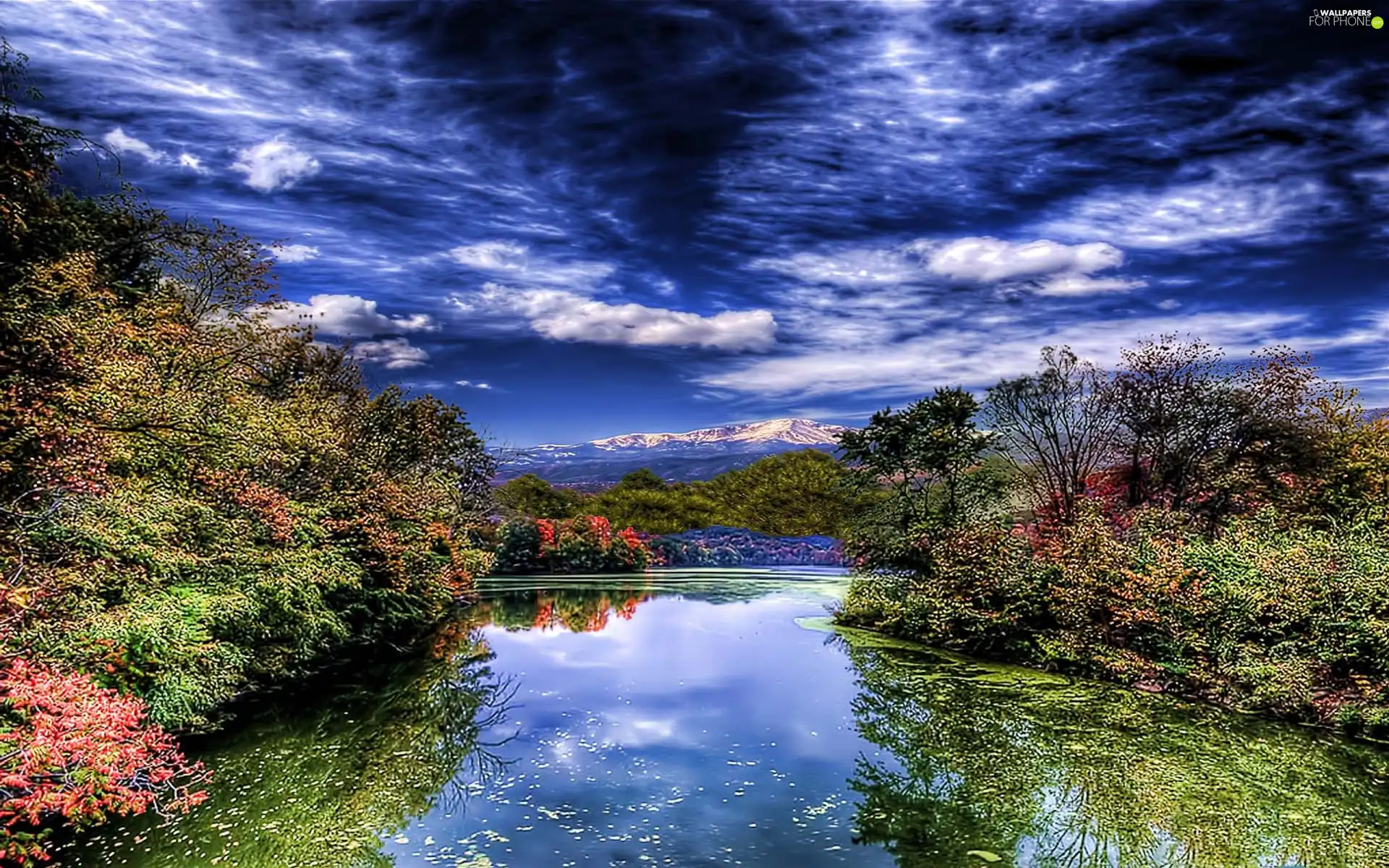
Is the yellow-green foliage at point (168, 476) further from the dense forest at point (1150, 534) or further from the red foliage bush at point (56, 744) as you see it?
the dense forest at point (1150, 534)

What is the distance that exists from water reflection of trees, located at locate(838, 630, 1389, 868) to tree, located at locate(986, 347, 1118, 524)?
861 cm

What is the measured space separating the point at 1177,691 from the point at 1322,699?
2.45 meters

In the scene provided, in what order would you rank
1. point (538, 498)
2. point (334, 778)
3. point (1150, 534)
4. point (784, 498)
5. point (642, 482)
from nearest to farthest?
1. point (334, 778)
2. point (1150, 534)
3. point (538, 498)
4. point (784, 498)
5. point (642, 482)

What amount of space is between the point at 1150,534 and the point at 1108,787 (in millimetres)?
8264

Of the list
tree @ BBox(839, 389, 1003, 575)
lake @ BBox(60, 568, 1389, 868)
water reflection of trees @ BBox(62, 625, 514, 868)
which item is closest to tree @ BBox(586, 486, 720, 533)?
tree @ BBox(839, 389, 1003, 575)

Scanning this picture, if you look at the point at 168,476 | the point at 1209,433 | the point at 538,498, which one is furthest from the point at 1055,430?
the point at 538,498

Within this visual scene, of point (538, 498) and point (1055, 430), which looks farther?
point (538, 498)

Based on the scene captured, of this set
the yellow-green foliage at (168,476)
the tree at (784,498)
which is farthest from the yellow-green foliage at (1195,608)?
the tree at (784,498)

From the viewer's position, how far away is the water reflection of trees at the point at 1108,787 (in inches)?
328

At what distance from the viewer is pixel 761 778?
1104cm

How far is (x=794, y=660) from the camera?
2005 centimetres

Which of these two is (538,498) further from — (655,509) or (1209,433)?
(1209,433)

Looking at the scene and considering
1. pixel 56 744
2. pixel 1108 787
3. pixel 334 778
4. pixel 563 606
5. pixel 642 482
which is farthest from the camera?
Result: pixel 642 482

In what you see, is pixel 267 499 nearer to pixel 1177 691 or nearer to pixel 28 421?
pixel 28 421
